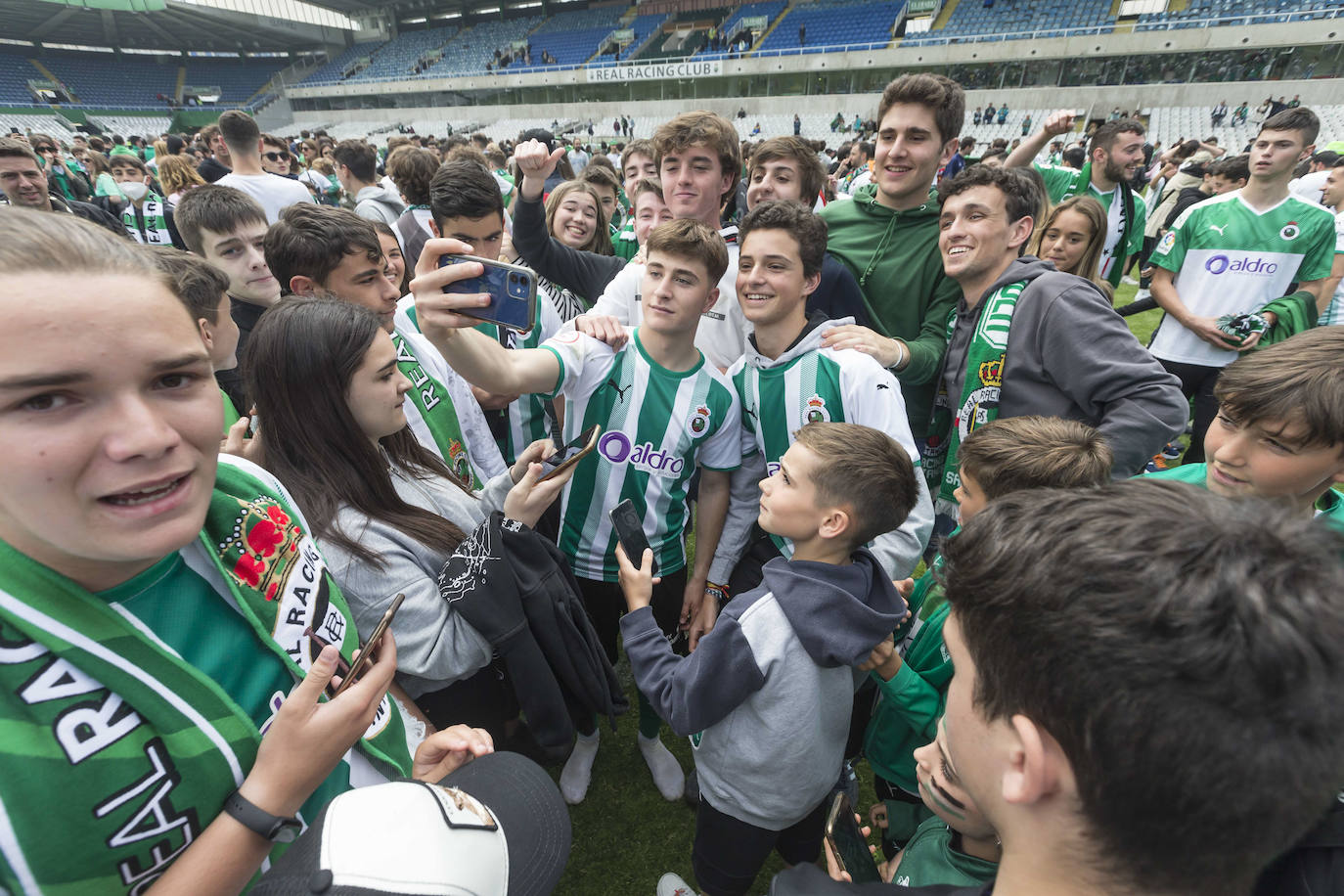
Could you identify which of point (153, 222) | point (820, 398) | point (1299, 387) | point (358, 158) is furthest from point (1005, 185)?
point (153, 222)

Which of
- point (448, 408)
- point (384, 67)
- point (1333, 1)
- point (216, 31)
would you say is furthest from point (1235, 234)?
point (216, 31)

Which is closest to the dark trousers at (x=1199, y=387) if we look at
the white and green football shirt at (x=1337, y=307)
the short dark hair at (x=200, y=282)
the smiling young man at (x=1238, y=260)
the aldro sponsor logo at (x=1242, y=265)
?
the smiling young man at (x=1238, y=260)

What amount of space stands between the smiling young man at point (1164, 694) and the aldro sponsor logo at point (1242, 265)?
4176 mm

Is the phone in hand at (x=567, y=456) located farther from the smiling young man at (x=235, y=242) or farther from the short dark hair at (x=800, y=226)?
the smiling young man at (x=235, y=242)

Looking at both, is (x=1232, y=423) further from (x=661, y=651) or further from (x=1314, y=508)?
(x=661, y=651)

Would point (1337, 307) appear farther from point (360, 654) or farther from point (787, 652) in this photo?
point (360, 654)

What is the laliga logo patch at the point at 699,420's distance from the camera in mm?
2414

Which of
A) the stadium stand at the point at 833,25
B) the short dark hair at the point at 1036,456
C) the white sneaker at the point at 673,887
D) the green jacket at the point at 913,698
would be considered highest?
the stadium stand at the point at 833,25

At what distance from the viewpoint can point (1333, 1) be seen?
72.4ft

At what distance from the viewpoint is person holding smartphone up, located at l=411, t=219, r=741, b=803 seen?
91.9 inches

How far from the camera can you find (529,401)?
318 cm

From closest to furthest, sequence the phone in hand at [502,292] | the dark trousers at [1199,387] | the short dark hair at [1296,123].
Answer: the phone in hand at [502,292] < the dark trousers at [1199,387] < the short dark hair at [1296,123]

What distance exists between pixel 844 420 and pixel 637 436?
2.73 ft

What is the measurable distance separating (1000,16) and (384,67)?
42.0 meters
